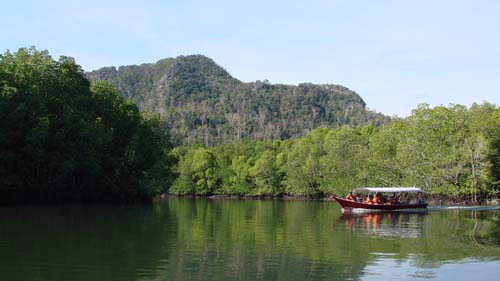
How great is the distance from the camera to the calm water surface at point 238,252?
1755 centimetres

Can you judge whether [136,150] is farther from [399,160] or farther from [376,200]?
[399,160]

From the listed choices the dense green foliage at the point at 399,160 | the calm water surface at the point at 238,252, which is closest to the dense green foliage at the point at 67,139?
the calm water surface at the point at 238,252

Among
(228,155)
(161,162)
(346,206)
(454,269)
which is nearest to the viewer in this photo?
(454,269)

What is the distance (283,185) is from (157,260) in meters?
91.2

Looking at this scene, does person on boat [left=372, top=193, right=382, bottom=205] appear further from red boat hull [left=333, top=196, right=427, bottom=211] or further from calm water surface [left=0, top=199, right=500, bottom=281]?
calm water surface [left=0, top=199, right=500, bottom=281]

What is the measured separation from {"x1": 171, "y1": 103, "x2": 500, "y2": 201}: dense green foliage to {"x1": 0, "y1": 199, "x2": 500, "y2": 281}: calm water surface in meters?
39.8

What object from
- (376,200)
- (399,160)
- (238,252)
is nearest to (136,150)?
(376,200)

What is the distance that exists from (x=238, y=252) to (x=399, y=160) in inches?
2311

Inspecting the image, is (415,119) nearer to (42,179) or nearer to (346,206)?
(346,206)

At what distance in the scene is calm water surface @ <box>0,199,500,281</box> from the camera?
691 inches

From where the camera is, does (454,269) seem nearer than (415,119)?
Yes

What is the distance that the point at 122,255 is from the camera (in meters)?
20.7

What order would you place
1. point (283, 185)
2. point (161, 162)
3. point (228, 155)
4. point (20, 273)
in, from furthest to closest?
1. point (228, 155)
2. point (283, 185)
3. point (161, 162)
4. point (20, 273)

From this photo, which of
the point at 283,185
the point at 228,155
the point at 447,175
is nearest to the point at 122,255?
the point at 447,175
